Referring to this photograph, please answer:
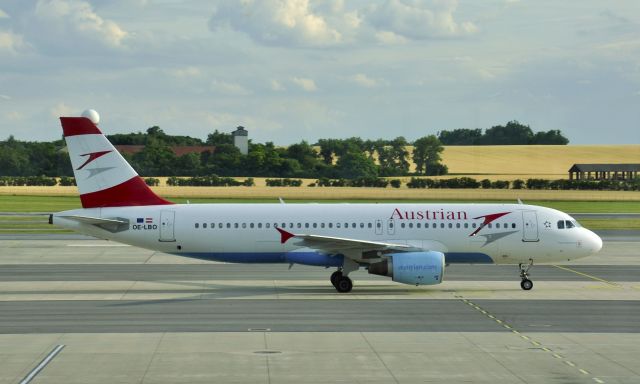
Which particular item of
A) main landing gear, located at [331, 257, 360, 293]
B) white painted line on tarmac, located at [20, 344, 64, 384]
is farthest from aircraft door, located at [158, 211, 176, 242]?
white painted line on tarmac, located at [20, 344, 64, 384]

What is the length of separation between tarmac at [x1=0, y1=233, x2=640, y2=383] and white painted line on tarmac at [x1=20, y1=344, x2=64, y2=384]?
101mm

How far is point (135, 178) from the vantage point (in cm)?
3981

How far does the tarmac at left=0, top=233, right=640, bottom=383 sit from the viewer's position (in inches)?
905

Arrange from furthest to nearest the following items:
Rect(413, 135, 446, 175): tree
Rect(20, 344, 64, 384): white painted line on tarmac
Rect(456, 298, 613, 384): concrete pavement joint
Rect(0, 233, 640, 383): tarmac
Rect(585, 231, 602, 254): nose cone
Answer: Rect(413, 135, 446, 175): tree
Rect(585, 231, 602, 254): nose cone
Rect(456, 298, 613, 384): concrete pavement joint
Rect(0, 233, 640, 383): tarmac
Rect(20, 344, 64, 384): white painted line on tarmac

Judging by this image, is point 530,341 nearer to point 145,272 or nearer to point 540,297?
point 540,297

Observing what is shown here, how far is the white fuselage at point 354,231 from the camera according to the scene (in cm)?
3878

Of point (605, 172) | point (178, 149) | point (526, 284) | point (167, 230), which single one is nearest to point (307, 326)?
point (167, 230)

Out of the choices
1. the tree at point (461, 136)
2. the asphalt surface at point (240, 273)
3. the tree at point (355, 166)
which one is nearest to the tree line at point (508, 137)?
the tree at point (461, 136)

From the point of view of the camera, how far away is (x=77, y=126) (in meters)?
39.4

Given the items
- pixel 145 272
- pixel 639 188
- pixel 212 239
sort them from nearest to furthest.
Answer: pixel 212 239 < pixel 145 272 < pixel 639 188

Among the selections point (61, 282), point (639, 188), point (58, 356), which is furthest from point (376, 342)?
point (639, 188)

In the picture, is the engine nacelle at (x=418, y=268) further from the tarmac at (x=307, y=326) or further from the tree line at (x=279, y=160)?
the tree line at (x=279, y=160)

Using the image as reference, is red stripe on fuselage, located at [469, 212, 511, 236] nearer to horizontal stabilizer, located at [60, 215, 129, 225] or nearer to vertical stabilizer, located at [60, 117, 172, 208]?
vertical stabilizer, located at [60, 117, 172, 208]

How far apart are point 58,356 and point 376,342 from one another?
889 cm
